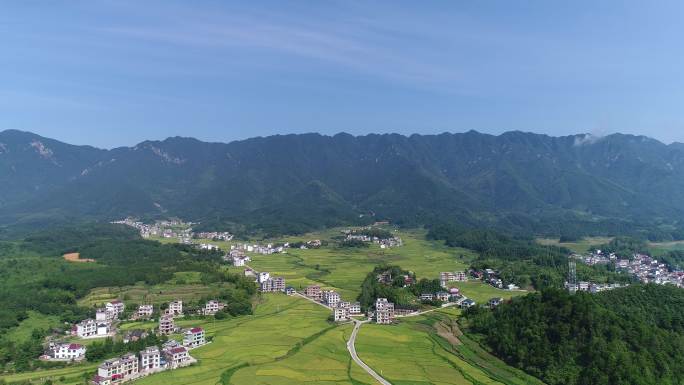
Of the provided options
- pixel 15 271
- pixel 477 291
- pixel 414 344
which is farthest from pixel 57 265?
pixel 477 291

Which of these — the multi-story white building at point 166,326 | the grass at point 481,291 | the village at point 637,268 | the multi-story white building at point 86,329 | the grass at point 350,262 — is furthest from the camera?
the grass at point 350,262

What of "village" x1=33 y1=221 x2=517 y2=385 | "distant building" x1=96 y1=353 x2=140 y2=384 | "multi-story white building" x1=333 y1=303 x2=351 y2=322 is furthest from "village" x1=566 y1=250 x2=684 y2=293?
"distant building" x1=96 y1=353 x2=140 y2=384

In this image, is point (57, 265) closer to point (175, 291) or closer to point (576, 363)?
point (175, 291)

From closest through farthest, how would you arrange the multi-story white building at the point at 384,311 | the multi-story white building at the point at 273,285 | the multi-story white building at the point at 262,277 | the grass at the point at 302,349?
1. the grass at the point at 302,349
2. the multi-story white building at the point at 384,311
3. the multi-story white building at the point at 273,285
4. the multi-story white building at the point at 262,277

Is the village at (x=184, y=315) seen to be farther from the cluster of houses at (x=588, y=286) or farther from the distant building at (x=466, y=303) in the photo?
the cluster of houses at (x=588, y=286)

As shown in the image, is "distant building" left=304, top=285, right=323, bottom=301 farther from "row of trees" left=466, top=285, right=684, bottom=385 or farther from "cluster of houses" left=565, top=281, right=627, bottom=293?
"cluster of houses" left=565, top=281, right=627, bottom=293

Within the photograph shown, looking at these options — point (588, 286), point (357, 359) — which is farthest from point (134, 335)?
point (588, 286)

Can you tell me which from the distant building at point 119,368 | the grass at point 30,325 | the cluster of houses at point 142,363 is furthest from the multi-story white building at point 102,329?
the distant building at point 119,368
